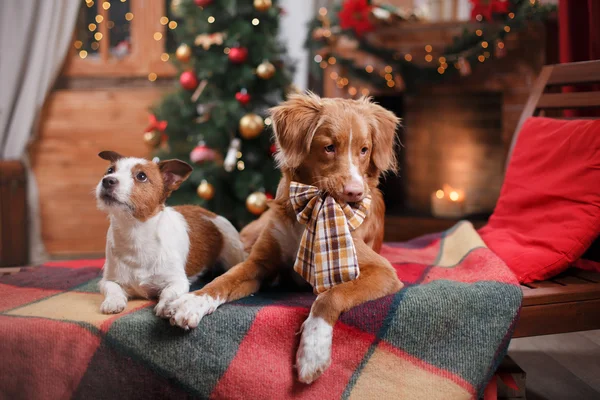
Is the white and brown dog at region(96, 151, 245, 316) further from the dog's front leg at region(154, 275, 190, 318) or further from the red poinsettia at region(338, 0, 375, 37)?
the red poinsettia at region(338, 0, 375, 37)

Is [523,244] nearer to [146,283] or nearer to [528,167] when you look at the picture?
[528,167]

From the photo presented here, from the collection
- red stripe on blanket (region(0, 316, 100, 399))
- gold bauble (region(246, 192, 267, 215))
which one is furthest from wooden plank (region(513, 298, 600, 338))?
gold bauble (region(246, 192, 267, 215))

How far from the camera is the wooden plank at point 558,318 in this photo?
178 cm

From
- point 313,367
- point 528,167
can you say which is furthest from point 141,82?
point 313,367

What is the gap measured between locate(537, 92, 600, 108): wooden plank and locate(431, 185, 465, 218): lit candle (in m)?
1.68

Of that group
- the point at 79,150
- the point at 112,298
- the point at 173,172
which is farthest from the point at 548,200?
the point at 79,150

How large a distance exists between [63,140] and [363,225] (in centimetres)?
333

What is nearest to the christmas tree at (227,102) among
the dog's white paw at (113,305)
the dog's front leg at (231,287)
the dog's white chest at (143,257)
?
the dog's front leg at (231,287)

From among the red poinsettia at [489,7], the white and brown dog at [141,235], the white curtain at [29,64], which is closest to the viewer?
the white and brown dog at [141,235]

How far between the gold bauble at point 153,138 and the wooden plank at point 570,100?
2.62 m

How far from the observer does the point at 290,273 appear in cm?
195

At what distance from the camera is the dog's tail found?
2.03 metres

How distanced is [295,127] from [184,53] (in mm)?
2344

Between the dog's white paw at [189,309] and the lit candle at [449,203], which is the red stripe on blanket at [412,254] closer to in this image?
the dog's white paw at [189,309]
